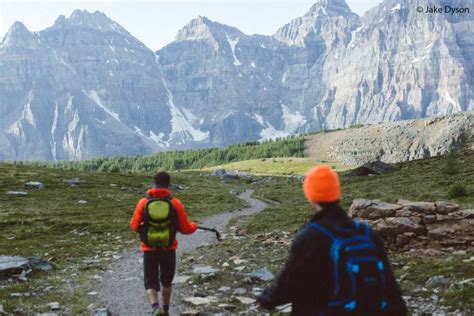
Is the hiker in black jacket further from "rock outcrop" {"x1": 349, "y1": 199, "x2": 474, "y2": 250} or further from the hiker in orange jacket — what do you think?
"rock outcrop" {"x1": 349, "y1": 199, "x2": 474, "y2": 250}

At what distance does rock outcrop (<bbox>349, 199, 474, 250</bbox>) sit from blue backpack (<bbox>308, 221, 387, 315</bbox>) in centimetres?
1296

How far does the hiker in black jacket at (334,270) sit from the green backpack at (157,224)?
5616 mm

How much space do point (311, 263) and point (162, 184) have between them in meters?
6.48

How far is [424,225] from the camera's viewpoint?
18734mm

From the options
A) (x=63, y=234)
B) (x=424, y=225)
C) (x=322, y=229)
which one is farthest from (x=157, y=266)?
(x=63, y=234)

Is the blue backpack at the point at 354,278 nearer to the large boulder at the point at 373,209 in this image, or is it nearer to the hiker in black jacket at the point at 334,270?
the hiker in black jacket at the point at 334,270

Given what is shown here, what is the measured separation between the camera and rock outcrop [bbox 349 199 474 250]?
58.3ft

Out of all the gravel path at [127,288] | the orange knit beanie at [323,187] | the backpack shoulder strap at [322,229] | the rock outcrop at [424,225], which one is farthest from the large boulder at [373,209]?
the backpack shoulder strap at [322,229]

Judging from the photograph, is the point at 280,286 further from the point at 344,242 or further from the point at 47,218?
the point at 47,218

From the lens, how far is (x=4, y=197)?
2255 inches

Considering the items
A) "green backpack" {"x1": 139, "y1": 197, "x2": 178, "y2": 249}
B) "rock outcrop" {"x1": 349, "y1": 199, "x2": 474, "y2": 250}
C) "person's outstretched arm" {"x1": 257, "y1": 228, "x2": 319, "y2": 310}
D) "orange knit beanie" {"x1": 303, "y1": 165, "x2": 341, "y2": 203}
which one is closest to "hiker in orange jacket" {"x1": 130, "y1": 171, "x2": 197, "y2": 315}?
"green backpack" {"x1": 139, "y1": 197, "x2": 178, "y2": 249}

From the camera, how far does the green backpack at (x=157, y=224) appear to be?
11719 millimetres

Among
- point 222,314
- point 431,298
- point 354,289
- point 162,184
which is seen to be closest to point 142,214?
point 162,184

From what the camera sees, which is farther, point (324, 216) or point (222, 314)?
point (222, 314)
